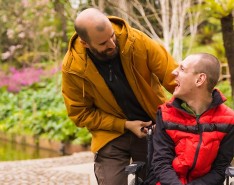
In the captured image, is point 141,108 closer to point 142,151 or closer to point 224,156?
point 142,151

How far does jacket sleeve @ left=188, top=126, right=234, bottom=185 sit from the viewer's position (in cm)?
335

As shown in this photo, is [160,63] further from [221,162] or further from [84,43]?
[221,162]

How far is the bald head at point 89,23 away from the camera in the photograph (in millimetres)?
3346

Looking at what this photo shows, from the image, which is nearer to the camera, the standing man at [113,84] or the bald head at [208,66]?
the bald head at [208,66]

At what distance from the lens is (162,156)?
3375mm

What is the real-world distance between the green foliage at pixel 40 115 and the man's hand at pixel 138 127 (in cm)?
854

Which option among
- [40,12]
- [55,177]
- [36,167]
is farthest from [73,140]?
[40,12]

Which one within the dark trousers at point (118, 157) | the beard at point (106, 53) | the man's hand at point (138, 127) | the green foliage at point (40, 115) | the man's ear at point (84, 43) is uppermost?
the man's ear at point (84, 43)

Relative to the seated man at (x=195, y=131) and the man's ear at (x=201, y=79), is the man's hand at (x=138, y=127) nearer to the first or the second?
the seated man at (x=195, y=131)

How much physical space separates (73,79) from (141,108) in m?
0.50

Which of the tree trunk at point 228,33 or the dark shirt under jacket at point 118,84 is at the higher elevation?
the tree trunk at point 228,33

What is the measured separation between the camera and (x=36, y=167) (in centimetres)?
864

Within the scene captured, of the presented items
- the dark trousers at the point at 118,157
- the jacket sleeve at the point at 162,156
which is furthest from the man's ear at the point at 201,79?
the dark trousers at the point at 118,157

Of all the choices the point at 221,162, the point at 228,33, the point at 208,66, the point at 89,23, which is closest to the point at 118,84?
the point at 89,23
